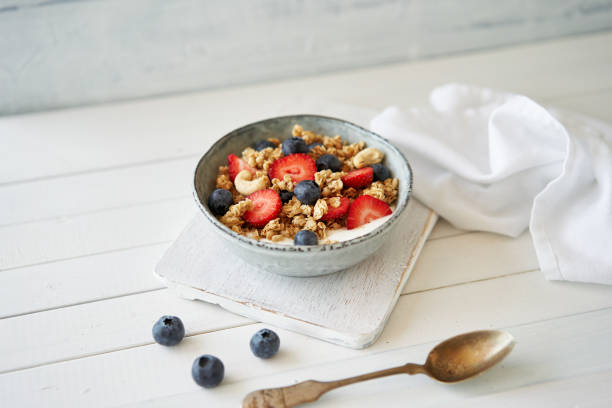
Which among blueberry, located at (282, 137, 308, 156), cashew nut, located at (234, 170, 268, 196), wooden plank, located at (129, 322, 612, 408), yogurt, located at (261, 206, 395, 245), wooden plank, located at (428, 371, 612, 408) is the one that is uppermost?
blueberry, located at (282, 137, 308, 156)

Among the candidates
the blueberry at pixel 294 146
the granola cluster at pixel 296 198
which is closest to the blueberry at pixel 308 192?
the granola cluster at pixel 296 198

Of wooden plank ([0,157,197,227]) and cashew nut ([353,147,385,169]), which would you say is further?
wooden plank ([0,157,197,227])

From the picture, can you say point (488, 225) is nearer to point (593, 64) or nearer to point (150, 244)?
point (150, 244)

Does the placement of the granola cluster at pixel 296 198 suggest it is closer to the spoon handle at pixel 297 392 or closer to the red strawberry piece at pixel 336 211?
the red strawberry piece at pixel 336 211

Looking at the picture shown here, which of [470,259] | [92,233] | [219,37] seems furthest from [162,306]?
[219,37]

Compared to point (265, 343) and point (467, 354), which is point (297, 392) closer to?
point (265, 343)

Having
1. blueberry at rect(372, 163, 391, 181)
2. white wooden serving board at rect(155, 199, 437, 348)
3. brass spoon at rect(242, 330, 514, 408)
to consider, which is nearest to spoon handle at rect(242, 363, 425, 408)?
brass spoon at rect(242, 330, 514, 408)

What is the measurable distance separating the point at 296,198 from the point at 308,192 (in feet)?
0.14

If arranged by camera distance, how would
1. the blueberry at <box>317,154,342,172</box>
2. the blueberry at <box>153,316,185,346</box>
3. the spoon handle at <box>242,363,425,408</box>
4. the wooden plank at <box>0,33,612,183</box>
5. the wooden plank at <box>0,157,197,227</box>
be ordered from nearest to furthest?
the spoon handle at <box>242,363,425,408</box>, the blueberry at <box>153,316,185,346</box>, the blueberry at <box>317,154,342,172</box>, the wooden plank at <box>0,157,197,227</box>, the wooden plank at <box>0,33,612,183</box>

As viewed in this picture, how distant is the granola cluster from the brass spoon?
0.28m

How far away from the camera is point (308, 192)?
1.07 m

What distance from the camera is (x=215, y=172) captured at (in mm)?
1200

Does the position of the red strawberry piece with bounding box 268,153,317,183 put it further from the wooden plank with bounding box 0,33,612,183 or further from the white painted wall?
the white painted wall

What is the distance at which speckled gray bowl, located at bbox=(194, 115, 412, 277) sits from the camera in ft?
3.14
